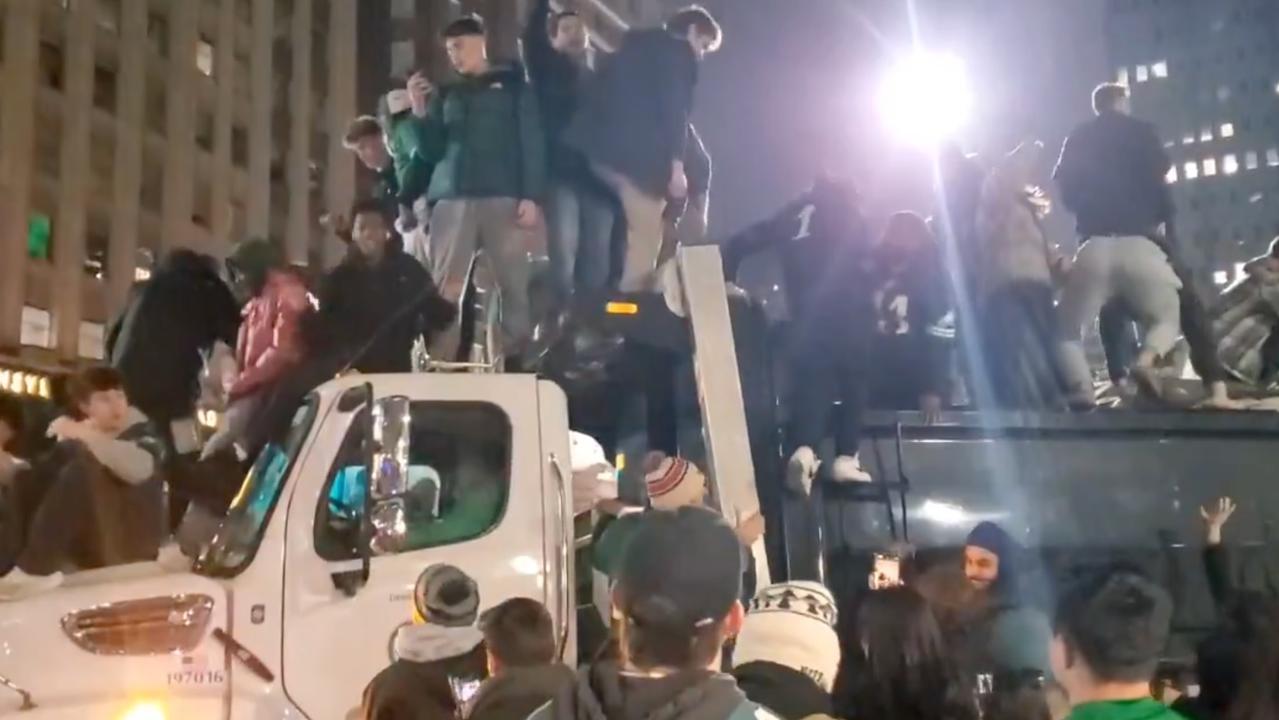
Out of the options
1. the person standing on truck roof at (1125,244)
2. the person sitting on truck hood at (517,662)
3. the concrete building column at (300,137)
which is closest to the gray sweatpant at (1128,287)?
the person standing on truck roof at (1125,244)

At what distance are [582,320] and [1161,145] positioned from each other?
3.20m

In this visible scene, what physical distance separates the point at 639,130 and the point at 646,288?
3.55 ft

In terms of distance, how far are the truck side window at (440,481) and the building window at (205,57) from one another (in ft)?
127

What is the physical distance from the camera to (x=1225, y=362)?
21.3 ft

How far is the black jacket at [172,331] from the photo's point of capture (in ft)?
21.6

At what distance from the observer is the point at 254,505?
14.9 feet

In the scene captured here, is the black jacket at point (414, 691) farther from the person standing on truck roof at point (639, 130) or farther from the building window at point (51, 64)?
the building window at point (51, 64)

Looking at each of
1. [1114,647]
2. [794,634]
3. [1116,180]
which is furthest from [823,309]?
[1114,647]

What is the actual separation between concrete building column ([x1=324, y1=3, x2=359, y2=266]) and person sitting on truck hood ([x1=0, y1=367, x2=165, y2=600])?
135 feet

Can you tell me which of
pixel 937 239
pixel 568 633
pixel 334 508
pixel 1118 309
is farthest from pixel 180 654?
pixel 1118 309

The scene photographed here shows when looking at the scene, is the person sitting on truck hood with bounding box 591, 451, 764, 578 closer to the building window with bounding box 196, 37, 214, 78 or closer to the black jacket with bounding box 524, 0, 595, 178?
the black jacket with bounding box 524, 0, 595, 178

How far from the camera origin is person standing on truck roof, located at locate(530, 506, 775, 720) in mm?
2311

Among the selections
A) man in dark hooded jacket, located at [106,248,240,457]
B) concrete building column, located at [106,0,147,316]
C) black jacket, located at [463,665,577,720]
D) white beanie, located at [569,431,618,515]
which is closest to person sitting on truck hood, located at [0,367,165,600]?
man in dark hooded jacket, located at [106,248,240,457]

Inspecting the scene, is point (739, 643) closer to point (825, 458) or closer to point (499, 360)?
point (825, 458)
